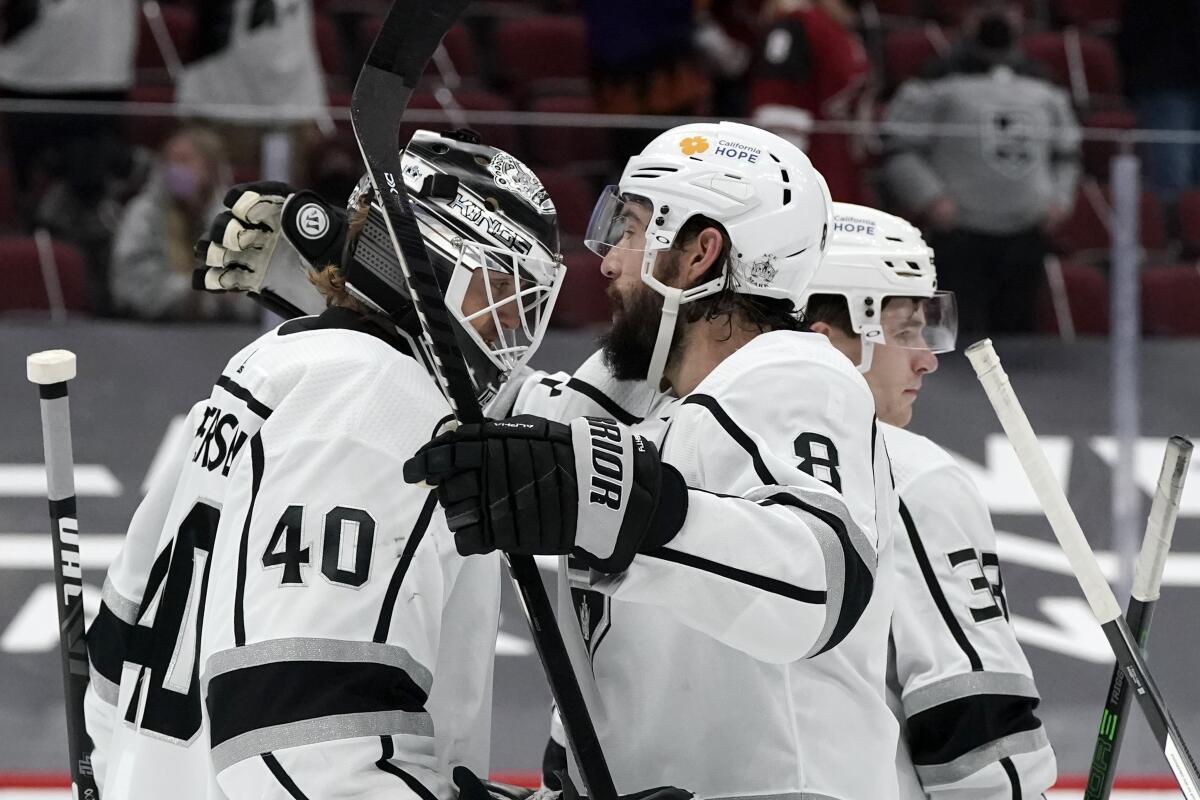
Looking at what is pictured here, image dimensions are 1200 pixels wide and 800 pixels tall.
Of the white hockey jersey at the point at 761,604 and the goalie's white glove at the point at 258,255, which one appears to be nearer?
the white hockey jersey at the point at 761,604

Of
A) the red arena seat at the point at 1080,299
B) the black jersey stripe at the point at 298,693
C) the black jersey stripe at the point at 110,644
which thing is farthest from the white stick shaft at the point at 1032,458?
the red arena seat at the point at 1080,299

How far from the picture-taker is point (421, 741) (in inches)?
70.9

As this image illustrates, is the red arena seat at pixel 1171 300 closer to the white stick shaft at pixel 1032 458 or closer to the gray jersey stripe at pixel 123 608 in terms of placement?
the white stick shaft at pixel 1032 458

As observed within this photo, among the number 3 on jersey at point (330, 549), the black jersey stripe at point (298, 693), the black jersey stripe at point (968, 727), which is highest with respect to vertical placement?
the number 3 on jersey at point (330, 549)

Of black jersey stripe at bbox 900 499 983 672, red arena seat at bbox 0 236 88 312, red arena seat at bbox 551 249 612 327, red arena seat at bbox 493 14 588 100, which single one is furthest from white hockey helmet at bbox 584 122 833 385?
red arena seat at bbox 493 14 588 100

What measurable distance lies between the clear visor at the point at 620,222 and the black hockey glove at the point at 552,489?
531 millimetres

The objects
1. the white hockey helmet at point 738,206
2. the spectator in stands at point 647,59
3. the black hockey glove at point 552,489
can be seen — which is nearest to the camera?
the black hockey glove at point 552,489

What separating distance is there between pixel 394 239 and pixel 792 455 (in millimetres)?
Answer: 496

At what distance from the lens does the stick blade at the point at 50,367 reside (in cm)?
219

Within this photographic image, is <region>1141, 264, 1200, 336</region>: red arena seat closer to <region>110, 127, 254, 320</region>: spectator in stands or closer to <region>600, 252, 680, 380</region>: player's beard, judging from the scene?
<region>110, 127, 254, 320</region>: spectator in stands

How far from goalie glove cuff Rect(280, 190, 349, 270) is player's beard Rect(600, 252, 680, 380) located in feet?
1.23

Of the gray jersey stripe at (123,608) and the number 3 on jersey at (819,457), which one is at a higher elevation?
the number 3 on jersey at (819,457)

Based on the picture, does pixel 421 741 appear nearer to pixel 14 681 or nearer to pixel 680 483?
pixel 680 483

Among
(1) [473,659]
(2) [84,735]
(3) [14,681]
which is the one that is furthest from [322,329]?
(3) [14,681]
